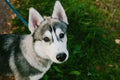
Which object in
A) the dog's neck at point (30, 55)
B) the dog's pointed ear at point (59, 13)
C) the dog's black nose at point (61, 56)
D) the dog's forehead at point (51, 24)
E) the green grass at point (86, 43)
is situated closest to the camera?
the dog's black nose at point (61, 56)

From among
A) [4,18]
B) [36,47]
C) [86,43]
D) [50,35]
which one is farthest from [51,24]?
[4,18]

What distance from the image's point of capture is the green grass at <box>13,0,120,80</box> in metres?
4.87

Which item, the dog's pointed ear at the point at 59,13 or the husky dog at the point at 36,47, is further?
the dog's pointed ear at the point at 59,13

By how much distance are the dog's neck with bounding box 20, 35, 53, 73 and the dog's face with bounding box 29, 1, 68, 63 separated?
119 mm

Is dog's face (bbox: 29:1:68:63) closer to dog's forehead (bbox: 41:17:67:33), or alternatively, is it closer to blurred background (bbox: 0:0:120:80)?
dog's forehead (bbox: 41:17:67:33)

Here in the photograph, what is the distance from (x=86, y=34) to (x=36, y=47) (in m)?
1.85

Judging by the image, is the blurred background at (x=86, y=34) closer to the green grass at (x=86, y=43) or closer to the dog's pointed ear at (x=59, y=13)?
the green grass at (x=86, y=43)

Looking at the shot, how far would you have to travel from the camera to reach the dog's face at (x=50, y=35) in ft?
11.6

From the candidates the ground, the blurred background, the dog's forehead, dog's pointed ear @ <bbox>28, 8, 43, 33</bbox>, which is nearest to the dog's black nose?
the dog's forehead

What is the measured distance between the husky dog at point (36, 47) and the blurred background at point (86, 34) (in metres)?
0.75

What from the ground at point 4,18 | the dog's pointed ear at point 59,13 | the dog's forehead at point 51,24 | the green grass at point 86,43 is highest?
the dog's pointed ear at point 59,13

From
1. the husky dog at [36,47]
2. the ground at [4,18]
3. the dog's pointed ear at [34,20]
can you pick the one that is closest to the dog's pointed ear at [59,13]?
the husky dog at [36,47]

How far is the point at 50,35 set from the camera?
357 centimetres

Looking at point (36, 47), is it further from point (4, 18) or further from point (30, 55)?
point (4, 18)
